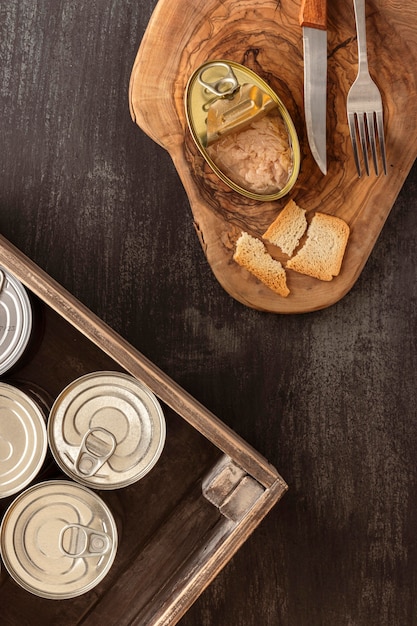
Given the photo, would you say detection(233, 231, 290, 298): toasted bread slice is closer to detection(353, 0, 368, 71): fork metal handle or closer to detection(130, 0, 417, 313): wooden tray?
detection(130, 0, 417, 313): wooden tray

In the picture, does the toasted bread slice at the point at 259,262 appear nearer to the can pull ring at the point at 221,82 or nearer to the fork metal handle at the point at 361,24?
the can pull ring at the point at 221,82

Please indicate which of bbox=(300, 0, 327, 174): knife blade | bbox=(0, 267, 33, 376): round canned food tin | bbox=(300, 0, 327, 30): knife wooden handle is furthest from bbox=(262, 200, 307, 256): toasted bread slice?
bbox=(0, 267, 33, 376): round canned food tin

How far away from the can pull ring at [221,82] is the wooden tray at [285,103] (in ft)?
0.21

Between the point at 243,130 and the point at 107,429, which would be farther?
the point at 243,130

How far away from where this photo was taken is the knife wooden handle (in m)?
1.36

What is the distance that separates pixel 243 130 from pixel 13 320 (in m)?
0.64

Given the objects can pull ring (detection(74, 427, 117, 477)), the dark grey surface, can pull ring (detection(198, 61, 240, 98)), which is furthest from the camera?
the dark grey surface

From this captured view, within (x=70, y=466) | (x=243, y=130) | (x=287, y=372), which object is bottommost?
(x=70, y=466)

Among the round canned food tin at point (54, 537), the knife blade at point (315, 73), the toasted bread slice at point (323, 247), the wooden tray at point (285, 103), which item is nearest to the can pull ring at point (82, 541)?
the round canned food tin at point (54, 537)

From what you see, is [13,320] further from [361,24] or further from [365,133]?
[361,24]

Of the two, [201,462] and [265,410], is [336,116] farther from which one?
[201,462]

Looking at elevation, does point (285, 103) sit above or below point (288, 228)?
above

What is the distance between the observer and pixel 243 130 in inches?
54.6

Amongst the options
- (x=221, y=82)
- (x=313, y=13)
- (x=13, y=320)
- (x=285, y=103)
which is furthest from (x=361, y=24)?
(x=13, y=320)
